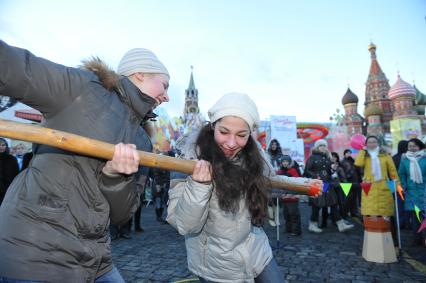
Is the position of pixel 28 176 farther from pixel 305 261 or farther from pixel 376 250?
pixel 376 250

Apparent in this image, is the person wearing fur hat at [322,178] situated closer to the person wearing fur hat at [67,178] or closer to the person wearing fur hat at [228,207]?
the person wearing fur hat at [228,207]

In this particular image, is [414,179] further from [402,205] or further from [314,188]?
[314,188]

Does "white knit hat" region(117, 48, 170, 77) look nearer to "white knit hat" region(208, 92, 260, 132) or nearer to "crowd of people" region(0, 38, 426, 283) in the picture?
"crowd of people" region(0, 38, 426, 283)

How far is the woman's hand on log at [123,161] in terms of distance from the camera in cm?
148

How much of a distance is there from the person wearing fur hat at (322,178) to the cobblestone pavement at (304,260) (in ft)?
1.23

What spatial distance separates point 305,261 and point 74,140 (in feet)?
17.5

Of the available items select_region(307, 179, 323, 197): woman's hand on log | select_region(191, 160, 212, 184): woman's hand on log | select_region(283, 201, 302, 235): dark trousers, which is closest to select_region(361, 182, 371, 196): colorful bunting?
select_region(283, 201, 302, 235): dark trousers

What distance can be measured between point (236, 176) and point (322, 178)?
6656 mm

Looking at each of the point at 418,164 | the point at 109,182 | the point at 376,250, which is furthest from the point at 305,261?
the point at 109,182

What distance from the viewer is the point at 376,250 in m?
5.65

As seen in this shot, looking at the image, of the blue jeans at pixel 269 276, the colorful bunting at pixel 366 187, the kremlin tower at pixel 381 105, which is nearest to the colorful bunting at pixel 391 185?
the colorful bunting at pixel 366 187

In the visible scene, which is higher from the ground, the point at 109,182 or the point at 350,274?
the point at 109,182

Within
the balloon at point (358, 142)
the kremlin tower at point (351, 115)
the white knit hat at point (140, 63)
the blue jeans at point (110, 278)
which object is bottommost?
the blue jeans at point (110, 278)

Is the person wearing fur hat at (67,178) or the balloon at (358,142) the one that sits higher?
the balloon at (358,142)
